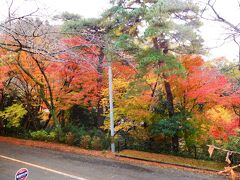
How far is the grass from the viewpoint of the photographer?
13754 mm

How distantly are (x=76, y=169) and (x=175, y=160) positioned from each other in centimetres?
552

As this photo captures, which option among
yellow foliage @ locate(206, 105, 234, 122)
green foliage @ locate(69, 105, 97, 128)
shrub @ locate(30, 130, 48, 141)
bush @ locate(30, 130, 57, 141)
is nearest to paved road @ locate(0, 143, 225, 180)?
bush @ locate(30, 130, 57, 141)

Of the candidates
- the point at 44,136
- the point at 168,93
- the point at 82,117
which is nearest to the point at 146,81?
the point at 168,93

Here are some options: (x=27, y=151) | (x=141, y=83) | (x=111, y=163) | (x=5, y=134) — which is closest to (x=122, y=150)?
(x=111, y=163)

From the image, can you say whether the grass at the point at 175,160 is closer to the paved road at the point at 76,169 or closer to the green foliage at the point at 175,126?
the paved road at the point at 76,169

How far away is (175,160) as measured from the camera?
14.9m

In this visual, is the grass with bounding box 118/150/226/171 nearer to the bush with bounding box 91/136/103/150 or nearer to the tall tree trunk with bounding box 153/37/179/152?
the tall tree trunk with bounding box 153/37/179/152

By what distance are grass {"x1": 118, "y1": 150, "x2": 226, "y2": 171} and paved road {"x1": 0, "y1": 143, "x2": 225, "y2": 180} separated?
2.95 feet

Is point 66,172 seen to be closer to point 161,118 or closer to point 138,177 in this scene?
point 138,177

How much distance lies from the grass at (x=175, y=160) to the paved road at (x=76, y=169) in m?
0.90

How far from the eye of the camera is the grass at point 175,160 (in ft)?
45.1

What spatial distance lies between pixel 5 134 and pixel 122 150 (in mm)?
12801

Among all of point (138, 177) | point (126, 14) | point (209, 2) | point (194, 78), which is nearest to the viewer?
point (209, 2)

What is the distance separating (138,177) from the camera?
1229 cm
